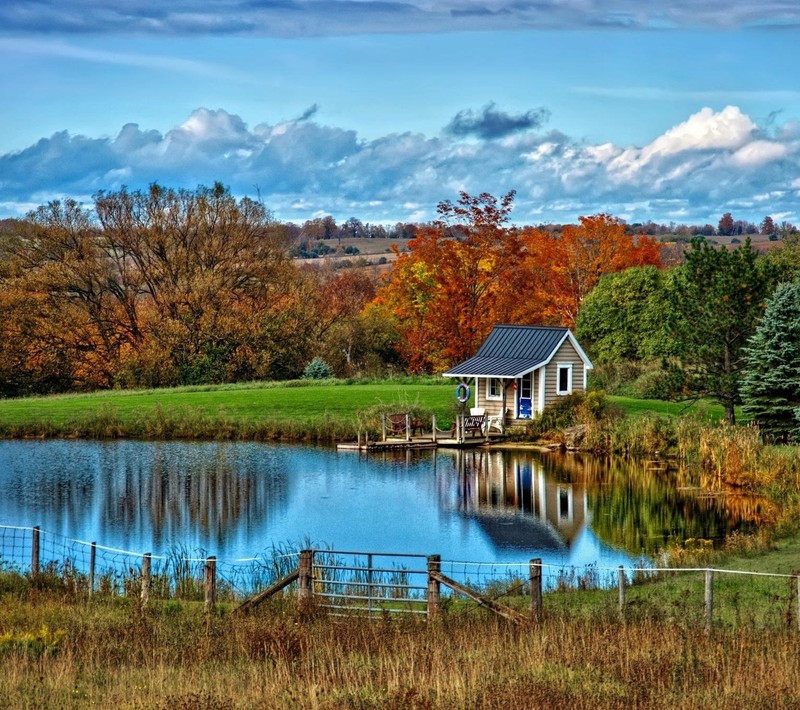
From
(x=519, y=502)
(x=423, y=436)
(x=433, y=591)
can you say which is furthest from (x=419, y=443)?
(x=433, y=591)

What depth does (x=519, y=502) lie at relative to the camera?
30109 millimetres

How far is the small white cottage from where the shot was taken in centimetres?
4341

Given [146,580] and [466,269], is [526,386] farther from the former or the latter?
[146,580]

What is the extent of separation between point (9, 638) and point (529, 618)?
630 cm

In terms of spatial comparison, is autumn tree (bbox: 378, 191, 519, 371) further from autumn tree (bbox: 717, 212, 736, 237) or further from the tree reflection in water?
autumn tree (bbox: 717, 212, 736, 237)

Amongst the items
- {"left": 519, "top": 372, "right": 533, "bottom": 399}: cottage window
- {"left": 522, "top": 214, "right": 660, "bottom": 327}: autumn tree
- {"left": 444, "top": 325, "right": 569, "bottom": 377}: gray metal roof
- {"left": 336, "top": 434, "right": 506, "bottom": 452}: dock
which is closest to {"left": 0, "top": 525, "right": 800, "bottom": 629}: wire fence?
{"left": 336, "top": 434, "right": 506, "bottom": 452}: dock

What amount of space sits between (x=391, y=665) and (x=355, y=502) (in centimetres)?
1814

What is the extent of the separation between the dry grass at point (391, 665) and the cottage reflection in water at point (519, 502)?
11.1 meters

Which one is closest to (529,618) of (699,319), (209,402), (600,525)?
(600,525)

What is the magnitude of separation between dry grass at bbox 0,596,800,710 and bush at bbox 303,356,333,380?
45.0m

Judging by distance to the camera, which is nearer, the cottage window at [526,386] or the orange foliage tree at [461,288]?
the cottage window at [526,386]

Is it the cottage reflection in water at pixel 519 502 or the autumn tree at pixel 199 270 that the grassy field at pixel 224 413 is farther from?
the autumn tree at pixel 199 270

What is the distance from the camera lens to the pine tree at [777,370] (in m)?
32.5

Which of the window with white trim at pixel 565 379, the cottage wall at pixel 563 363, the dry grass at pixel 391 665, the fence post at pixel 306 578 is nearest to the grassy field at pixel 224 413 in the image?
the cottage wall at pixel 563 363
